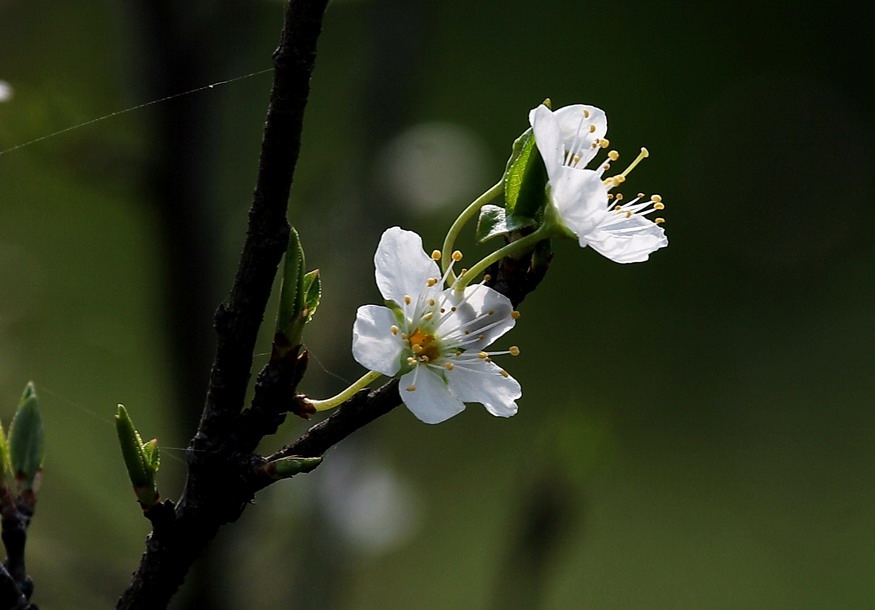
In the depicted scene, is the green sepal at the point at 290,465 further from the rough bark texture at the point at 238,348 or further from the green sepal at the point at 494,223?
the green sepal at the point at 494,223

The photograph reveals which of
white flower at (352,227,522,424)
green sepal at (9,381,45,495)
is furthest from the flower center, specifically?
green sepal at (9,381,45,495)

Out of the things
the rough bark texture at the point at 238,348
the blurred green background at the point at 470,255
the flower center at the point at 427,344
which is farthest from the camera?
the blurred green background at the point at 470,255

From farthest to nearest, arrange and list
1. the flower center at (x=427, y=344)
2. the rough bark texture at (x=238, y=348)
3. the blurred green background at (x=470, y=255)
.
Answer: the blurred green background at (x=470, y=255) → the flower center at (x=427, y=344) → the rough bark texture at (x=238, y=348)

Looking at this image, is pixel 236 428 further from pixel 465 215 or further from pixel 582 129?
pixel 582 129

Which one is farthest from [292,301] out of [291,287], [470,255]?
[470,255]

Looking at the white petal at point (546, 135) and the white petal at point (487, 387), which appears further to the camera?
the white petal at point (487, 387)

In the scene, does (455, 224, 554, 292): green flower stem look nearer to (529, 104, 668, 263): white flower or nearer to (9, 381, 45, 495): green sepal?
(529, 104, 668, 263): white flower

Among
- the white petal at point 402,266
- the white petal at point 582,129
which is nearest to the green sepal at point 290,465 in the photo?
the white petal at point 402,266

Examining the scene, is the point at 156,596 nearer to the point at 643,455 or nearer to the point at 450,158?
the point at 450,158
